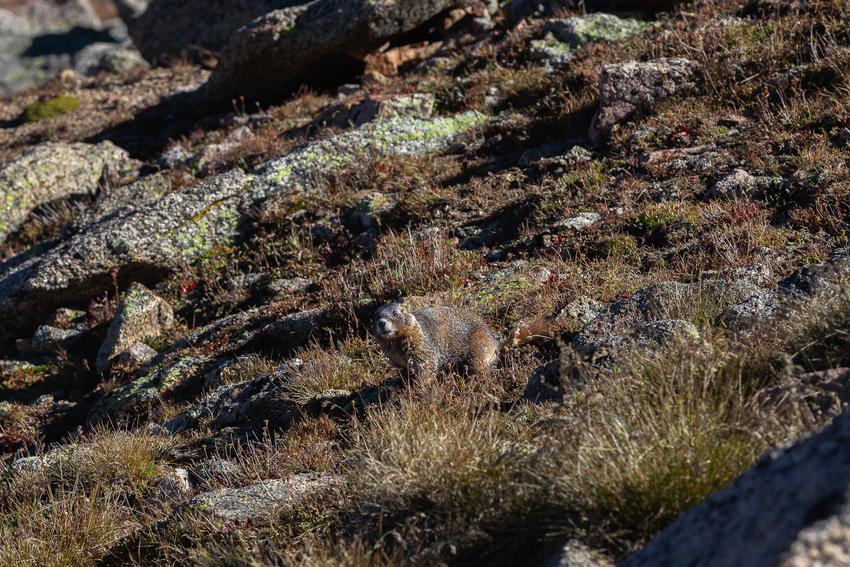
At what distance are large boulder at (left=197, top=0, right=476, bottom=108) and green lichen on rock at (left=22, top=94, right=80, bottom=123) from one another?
212 inches

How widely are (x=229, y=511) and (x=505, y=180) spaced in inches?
287

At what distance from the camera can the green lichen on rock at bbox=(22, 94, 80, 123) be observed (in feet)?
72.0

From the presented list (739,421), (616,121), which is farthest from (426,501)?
(616,121)

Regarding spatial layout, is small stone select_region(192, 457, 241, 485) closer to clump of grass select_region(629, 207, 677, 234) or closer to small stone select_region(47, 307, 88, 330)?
clump of grass select_region(629, 207, 677, 234)

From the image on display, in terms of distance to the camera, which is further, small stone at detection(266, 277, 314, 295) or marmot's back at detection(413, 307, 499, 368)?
small stone at detection(266, 277, 314, 295)

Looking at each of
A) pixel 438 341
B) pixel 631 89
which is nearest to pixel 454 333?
pixel 438 341

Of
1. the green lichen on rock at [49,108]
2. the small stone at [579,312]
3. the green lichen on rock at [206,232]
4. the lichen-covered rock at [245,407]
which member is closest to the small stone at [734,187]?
the small stone at [579,312]

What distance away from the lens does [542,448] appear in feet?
16.2

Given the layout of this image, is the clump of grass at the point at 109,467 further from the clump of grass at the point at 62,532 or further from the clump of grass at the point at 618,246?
the clump of grass at the point at 618,246

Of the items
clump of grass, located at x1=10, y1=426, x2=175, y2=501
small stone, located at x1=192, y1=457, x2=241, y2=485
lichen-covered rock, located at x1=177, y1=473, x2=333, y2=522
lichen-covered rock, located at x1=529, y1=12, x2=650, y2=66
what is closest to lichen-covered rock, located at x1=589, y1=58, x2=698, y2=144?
lichen-covered rock, located at x1=529, y1=12, x2=650, y2=66

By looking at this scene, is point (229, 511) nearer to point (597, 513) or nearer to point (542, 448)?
point (542, 448)

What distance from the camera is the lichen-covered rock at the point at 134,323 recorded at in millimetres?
11602

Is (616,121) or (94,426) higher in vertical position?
(616,121)

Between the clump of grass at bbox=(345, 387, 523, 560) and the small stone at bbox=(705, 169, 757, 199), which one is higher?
the clump of grass at bbox=(345, 387, 523, 560)
